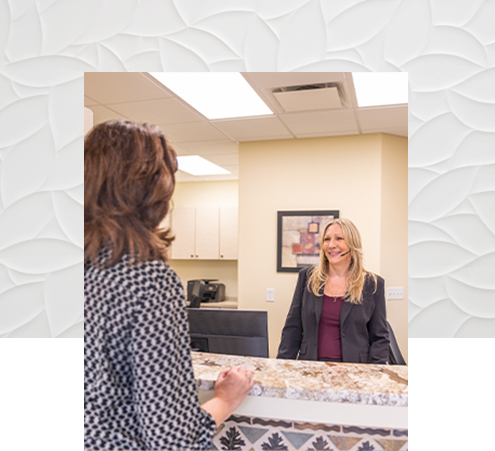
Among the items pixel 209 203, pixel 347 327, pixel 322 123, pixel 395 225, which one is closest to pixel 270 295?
pixel 347 327

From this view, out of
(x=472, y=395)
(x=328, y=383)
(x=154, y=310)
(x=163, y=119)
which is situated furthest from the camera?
(x=472, y=395)

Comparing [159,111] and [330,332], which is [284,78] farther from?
[330,332]

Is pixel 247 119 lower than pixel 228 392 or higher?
higher

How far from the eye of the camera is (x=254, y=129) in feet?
5.44

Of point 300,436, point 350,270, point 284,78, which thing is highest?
point 284,78

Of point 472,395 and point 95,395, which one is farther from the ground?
point 95,395

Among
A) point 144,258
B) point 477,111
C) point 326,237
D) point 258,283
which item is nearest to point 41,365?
point 144,258

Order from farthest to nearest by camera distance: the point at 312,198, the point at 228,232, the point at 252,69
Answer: the point at 252,69
the point at 228,232
the point at 312,198

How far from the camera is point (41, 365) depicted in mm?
1853

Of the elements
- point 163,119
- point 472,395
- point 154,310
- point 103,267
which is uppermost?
point 163,119

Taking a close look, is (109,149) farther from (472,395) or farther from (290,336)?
(472,395)

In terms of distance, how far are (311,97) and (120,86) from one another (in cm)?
67

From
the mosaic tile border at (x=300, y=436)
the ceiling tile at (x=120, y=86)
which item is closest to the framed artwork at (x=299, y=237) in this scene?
the mosaic tile border at (x=300, y=436)

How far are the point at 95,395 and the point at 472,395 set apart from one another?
1302 mm
